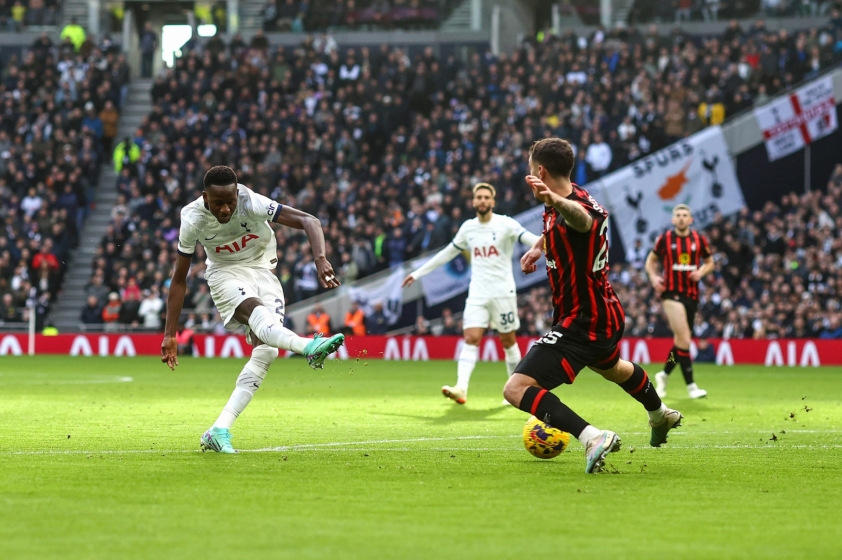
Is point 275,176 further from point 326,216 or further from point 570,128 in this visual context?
point 570,128

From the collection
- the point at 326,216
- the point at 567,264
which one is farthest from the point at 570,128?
the point at 567,264

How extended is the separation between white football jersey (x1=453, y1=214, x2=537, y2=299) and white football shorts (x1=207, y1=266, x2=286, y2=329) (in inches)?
242

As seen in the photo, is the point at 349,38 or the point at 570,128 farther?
the point at 349,38

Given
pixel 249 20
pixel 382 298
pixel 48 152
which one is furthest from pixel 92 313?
pixel 249 20

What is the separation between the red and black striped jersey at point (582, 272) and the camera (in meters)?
8.71

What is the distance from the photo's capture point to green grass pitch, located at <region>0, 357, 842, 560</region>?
5891mm

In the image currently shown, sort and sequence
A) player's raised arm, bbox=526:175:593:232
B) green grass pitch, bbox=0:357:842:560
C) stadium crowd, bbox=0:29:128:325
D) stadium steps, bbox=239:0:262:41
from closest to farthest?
green grass pitch, bbox=0:357:842:560 → player's raised arm, bbox=526:175:593:232 → stadium crowd, bbox=0:29:128:325 → stadium steps, bbox=239:0:262:41

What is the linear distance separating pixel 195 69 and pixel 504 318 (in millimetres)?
23490

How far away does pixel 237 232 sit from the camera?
10055 mm

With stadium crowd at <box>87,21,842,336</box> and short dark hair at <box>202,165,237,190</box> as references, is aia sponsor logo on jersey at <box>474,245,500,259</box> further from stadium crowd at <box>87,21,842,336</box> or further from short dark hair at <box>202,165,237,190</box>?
stadium crowd at <box>87,21,842,336</box>

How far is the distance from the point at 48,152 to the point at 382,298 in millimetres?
11199

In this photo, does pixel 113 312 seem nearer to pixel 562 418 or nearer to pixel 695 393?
pixel 695 393

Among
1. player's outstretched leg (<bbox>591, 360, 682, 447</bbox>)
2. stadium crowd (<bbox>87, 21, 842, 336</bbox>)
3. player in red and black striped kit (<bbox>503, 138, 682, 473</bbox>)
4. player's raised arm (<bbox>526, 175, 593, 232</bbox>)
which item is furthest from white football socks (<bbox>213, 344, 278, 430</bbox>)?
stadium crowd (<bbox>87, 21, 842, 336</bbox>)

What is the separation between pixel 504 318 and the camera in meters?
16.2
